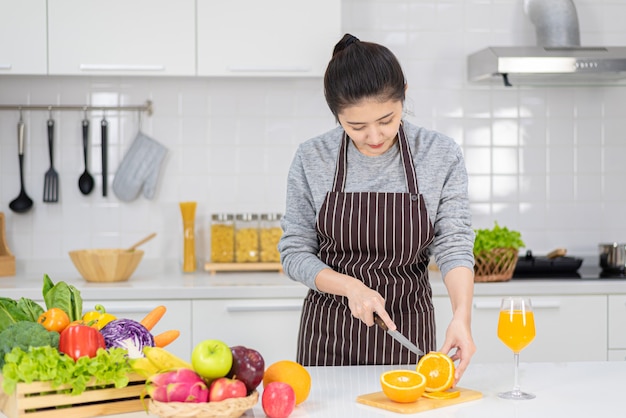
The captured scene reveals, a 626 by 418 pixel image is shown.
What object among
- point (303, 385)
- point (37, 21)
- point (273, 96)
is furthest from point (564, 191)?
point (303, 385)

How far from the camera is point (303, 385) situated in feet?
5.52

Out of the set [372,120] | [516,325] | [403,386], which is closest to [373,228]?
[372,120]

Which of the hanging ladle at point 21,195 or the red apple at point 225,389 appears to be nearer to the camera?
the red apple at point 225,389

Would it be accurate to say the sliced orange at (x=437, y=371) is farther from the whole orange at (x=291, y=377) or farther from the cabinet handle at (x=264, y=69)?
the cabinet handle at (x=264, y=69)

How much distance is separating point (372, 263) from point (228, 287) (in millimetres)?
1045

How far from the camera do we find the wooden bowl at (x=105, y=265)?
343cm

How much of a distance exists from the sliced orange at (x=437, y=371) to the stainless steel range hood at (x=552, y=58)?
2.06 metres

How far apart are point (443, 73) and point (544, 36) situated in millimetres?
461

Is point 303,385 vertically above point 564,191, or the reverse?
point 564,191

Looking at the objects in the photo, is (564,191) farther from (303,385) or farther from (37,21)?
(303,385)

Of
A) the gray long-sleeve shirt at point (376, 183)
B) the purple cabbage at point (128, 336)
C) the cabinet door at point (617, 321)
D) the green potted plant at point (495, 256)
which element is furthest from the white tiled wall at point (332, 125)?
the purple cabbage at point (128, 336)

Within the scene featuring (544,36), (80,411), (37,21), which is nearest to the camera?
(80,411)

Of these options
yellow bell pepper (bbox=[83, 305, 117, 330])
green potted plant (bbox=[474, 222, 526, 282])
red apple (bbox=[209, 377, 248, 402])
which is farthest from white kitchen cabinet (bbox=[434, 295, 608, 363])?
red apple (bbox=[209, 377, 248, 402])

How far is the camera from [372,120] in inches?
83.7
